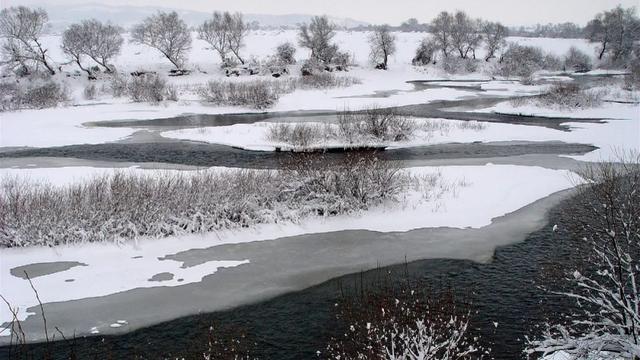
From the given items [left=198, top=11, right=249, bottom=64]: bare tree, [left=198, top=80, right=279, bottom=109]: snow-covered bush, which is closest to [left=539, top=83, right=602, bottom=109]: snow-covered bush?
[left=198, top=80, right=279, bottom=109]: snow-covered bush

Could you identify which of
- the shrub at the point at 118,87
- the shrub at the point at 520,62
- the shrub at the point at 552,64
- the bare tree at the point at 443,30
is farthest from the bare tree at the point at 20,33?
the shrub at the point at 552,64

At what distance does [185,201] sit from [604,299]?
13334mm

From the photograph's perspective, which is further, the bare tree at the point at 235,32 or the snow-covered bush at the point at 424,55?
the snow-covered bush at the point at 424,55

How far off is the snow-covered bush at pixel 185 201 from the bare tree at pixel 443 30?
237 ft

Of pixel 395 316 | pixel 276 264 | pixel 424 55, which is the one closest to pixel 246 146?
pixel 276 264

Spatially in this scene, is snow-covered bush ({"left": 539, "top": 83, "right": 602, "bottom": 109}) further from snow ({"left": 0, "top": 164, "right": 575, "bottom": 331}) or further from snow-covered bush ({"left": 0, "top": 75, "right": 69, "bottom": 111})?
snow-covered bush ({"left": 0, "top": 75, "right": 69, "bottom": 111})

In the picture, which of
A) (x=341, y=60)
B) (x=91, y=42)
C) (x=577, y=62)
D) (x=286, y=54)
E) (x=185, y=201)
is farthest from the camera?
(x=577, y=62)

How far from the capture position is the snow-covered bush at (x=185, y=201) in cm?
1528

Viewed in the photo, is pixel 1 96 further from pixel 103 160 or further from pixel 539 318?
pixel 539 318

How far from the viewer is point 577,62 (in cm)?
7950

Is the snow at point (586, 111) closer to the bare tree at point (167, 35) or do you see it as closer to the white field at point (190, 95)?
the white field at point (190, 95)

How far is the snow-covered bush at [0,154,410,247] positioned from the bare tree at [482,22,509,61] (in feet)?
245

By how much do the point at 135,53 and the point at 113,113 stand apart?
144 ft

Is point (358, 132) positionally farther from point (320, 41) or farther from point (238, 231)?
point (320, 41)
